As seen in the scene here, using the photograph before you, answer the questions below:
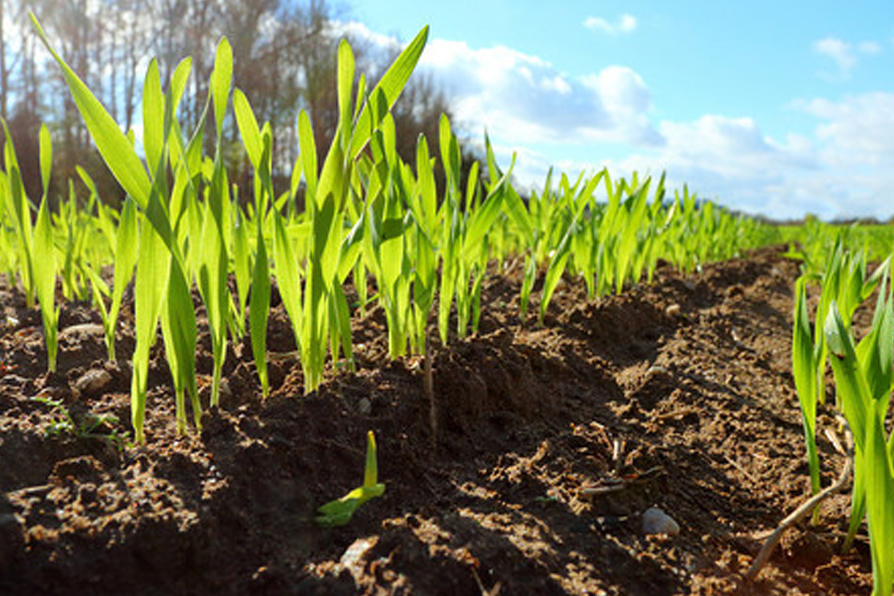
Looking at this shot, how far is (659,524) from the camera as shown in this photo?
88cm

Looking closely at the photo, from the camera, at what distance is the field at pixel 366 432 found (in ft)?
2.38

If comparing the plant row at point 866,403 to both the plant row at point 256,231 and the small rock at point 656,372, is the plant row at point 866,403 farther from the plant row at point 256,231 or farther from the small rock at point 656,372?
the plant row at point 256,231

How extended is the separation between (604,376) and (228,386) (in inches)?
34.2

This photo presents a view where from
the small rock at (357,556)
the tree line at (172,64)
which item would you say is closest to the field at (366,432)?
the small rock at (357,556)

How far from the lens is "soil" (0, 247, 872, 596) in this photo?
A: 0.71 meters

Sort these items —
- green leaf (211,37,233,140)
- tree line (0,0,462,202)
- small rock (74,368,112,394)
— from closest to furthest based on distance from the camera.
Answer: green leaf (211,37,233,140) < small rock (74,368,112,394) < tree line (0,0,462,202)

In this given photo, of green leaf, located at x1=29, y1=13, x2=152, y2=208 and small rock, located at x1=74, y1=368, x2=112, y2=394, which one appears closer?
green leaf, located at x1=29, y1=13, x2=152, y2=208

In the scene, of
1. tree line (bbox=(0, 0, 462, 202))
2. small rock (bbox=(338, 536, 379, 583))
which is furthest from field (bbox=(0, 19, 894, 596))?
tree line (bbox=(0, 0, 462, 202))

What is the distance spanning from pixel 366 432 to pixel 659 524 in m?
0.44

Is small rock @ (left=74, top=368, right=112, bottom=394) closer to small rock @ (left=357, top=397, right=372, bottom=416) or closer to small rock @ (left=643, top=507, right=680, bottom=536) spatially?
small rock @ (left=357, top=397, right=372, bottom=416)

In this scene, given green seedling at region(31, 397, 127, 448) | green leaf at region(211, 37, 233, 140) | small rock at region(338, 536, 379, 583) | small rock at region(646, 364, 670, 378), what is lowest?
small rock at region(338, 536, 379, 583)

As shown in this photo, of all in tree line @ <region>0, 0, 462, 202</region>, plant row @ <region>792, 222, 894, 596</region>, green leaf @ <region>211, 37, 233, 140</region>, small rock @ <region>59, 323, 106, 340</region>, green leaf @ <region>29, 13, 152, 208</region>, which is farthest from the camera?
tree line @ <region>0, 0, 462, 202</region>

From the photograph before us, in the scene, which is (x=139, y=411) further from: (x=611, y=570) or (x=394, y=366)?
(x=611, y=570)

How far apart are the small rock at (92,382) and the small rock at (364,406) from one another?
504 millimetres
